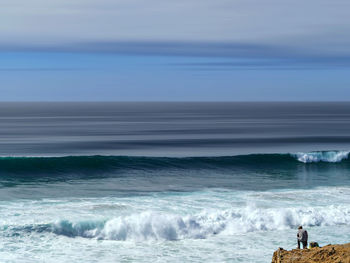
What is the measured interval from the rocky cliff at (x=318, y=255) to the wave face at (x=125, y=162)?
23.8m

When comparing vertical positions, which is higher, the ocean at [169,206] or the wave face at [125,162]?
the wave face at [125,162]

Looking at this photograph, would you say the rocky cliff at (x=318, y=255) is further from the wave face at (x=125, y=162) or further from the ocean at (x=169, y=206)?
the wave face at (x=125, y=162)

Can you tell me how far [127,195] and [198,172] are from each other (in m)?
8.89

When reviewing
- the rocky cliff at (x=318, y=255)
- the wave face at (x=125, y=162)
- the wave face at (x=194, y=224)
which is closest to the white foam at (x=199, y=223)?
the wave face at (x=194, y=224)

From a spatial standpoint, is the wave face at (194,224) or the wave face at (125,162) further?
the wave face at (125,162)

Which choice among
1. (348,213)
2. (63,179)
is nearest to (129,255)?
(348,213)

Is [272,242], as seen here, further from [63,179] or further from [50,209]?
[63,179]

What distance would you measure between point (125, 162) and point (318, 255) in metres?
25.9

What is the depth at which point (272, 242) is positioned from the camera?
55.7ft

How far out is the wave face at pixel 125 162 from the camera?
33438mm

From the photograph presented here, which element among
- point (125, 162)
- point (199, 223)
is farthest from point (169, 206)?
point (125, 162)

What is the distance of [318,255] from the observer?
1040 centimetres

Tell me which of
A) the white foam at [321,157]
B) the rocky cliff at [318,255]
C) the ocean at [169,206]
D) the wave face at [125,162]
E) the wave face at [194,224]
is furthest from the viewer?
the white foam at [321,157]

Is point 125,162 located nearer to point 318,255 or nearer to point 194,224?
point 194,224
